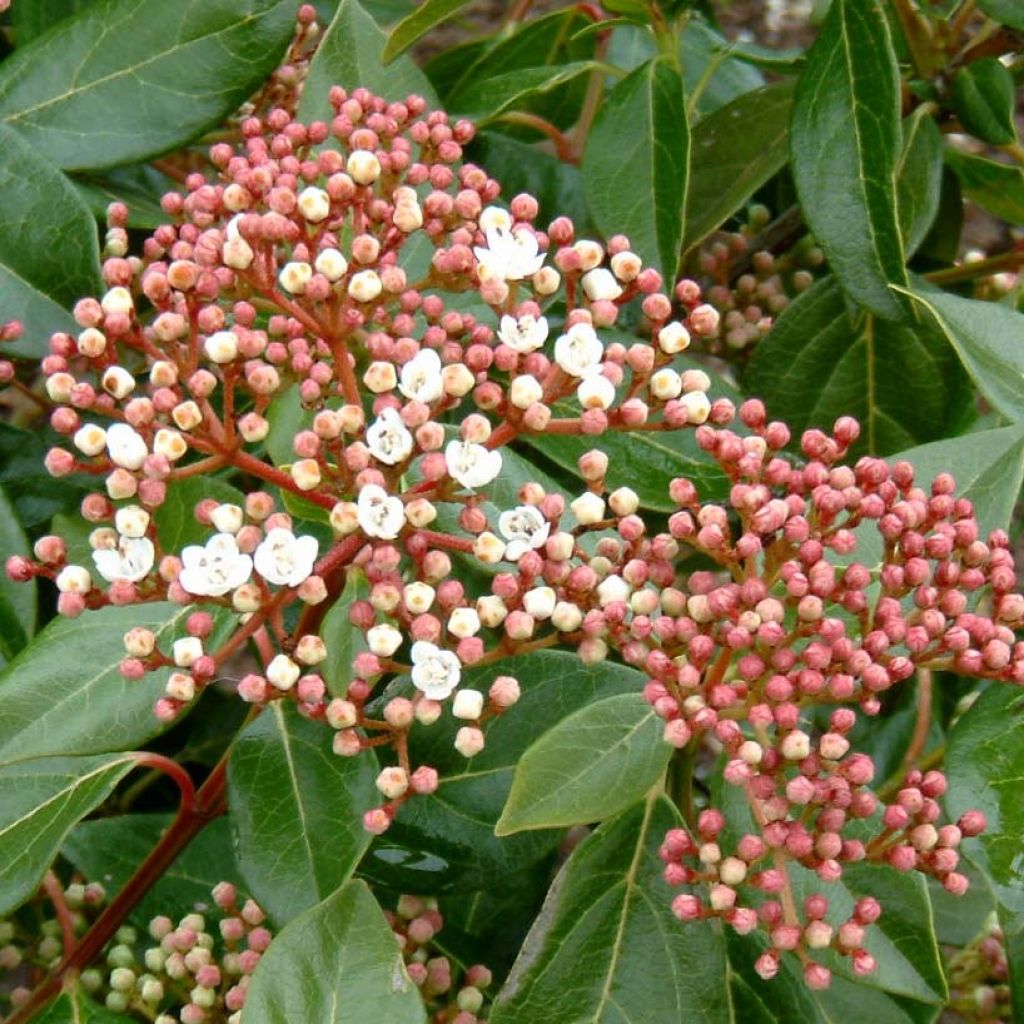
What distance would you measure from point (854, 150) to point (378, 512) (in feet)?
2.96

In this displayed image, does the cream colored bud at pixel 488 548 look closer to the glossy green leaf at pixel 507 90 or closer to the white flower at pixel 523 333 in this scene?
the white flower at pixel 523 333

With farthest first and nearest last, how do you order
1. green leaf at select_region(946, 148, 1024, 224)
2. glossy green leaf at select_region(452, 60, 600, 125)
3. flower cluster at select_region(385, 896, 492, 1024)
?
green leaf at select_region(946, 148, 1024, 224)
glossy green leaf at select_region(452, 60, 600, 125)
flower cluster at select_region(385, 896, 492, 1024)

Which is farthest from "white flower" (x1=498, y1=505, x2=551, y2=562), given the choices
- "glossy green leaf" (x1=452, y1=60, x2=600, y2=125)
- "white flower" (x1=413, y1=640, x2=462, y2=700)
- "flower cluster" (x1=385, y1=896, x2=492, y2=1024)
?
"glossy green leaf" (x1=452, y1=60, x2=600, y2=125)

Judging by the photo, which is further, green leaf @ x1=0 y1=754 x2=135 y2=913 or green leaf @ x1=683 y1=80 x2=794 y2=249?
green leaf @ x1=683 y1=80 x2=794 y2=249

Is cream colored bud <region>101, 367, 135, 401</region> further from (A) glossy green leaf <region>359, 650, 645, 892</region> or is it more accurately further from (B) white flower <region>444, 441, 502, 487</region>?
(A) glossy green leaf <region>359, 650, 645, 892</region>

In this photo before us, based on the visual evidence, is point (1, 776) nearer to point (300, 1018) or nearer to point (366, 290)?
point (300, 1018)

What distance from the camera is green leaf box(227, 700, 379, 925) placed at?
1489 millimetres

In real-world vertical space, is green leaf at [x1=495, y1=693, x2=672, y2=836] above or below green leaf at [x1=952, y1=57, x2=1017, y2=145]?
below

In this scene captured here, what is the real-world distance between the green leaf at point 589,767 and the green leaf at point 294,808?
0.66ft

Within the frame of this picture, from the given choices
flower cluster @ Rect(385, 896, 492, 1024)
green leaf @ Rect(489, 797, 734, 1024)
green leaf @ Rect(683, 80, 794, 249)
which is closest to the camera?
green leaf @ Rect(489, 797, 734, 1024)

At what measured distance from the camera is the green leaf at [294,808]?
149 centimetres

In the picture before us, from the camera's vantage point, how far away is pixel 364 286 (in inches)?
53.9

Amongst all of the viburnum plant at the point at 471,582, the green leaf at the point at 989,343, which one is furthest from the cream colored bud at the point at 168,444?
the green leaf at the point at 989,343

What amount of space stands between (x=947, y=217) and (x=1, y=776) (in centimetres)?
170
